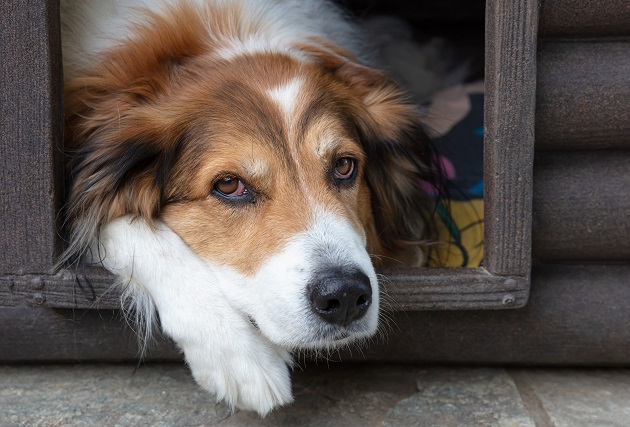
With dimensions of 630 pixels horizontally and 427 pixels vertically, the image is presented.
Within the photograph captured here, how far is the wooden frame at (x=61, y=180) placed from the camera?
2113mm

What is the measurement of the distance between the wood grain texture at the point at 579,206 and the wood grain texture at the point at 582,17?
15.2 inches

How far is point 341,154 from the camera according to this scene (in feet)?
7.38

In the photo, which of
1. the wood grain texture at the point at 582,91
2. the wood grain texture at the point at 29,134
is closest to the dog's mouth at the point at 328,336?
the wood grain texture at the point at 29,134

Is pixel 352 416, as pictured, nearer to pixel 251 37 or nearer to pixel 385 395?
pixel 385 395

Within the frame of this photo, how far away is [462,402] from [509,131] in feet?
2.59

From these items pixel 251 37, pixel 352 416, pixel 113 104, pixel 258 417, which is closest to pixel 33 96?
pixel 113 104

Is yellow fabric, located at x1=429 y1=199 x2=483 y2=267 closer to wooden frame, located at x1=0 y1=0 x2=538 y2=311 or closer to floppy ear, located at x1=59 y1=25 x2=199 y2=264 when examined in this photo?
wooden frame, located at x1=0 y1=0 x2=538 y2=311

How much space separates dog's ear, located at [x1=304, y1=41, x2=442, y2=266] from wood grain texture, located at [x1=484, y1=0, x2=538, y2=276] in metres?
0.41

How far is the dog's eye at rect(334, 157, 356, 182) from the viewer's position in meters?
2.26

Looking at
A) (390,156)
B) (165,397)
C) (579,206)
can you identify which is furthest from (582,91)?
(165,397)

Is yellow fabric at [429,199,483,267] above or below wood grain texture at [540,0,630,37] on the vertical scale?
below

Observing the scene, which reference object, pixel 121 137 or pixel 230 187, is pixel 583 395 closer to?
pixel 230 187

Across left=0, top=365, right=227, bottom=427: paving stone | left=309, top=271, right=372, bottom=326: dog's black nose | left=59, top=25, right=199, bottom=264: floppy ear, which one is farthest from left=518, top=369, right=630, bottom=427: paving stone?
left=59, top=25, right=199, bottom=264: floppy ear

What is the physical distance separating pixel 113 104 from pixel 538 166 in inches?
50.0
